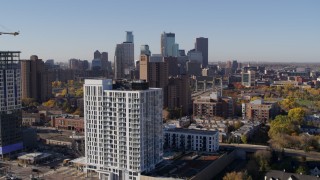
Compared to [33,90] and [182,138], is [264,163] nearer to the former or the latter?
[182,138]

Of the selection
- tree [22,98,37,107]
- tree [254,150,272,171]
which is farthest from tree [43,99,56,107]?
tree [254,150,272,171]

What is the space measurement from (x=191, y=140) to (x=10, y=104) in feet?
50.6


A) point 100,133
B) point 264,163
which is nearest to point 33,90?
point 100,133

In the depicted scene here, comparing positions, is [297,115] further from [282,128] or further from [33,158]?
[33,158]

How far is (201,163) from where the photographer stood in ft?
93.6

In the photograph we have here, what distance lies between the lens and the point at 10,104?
112 feet

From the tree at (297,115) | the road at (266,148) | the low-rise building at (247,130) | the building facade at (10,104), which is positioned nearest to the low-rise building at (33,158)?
the building facade at (10,104)

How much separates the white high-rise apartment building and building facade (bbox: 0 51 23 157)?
32.3ft

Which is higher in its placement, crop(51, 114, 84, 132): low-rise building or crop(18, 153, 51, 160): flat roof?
crop(51, 114, 84, 132): low-rise building

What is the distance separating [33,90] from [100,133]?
129 ft

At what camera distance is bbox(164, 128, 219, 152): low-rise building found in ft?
109

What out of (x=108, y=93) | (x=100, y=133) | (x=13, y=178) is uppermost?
(x=108, y=93)

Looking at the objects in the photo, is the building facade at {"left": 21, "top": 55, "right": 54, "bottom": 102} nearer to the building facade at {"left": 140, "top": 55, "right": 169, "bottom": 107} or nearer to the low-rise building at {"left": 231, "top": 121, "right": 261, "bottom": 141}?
the building facade at {"left": 140, "top": 55, "right": 169, "bottom": 107}

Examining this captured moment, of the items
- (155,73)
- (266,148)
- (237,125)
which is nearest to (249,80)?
(155,73)
